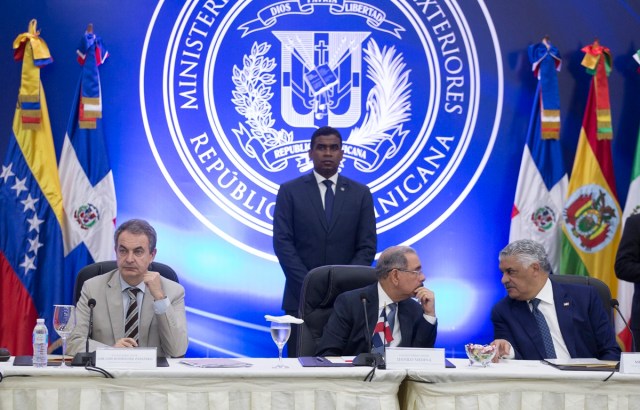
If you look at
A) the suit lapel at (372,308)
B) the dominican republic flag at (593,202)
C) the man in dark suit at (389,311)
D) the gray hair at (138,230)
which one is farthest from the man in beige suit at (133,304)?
the dominican republic flag at (593,202)

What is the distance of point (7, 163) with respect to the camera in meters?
6.18

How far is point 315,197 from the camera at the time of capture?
18.1 ft

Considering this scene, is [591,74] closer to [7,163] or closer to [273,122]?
[273,122]

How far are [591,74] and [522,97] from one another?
0.50 metres

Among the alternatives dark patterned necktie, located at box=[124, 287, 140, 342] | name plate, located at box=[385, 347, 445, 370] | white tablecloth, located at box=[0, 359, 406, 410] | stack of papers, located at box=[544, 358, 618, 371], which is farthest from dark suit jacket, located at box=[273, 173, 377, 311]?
white tablecloth, located at box=[0, 359, 406, 410]

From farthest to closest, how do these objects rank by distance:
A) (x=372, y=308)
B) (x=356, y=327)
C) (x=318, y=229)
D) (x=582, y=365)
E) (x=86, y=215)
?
(x=86, y=215), (x=318, y=229), (x=372, y=308), (x=356, y=327), (x=582, y=365)

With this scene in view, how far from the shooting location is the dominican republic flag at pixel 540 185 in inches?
252

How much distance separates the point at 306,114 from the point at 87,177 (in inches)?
61.5

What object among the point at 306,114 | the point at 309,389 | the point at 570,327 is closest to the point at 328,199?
the point at 306,114

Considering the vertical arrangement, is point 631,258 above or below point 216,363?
above

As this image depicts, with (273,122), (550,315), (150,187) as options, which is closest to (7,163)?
(150,187)

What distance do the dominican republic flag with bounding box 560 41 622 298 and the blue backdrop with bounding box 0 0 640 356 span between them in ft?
0.52

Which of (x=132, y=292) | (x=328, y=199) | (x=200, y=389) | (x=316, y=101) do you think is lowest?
(x=200, y=389)

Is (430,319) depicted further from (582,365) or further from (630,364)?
(630,364)
